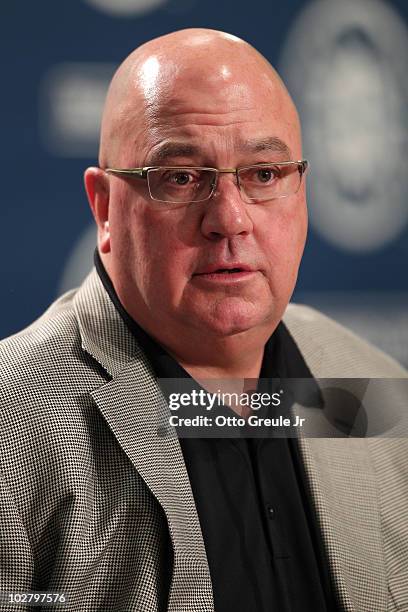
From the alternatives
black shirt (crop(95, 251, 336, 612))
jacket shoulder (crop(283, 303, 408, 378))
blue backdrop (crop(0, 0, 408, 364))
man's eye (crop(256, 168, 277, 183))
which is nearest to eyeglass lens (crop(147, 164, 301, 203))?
man's eye (crop(256, 168, 277, 183))

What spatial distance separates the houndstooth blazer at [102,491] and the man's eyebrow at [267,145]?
0.38 m

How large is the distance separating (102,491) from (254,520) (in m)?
0.28

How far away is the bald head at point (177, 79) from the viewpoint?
1432 mm

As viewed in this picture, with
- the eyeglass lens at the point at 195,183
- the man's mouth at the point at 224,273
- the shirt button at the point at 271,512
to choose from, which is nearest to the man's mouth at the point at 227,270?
the man's mouth at the point at 224,273

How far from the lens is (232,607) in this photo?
136cm

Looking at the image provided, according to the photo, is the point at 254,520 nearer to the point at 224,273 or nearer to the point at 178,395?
the point at 178,395

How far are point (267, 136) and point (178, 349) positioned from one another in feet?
1.34

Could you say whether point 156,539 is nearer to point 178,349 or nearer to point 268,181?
point 178,349

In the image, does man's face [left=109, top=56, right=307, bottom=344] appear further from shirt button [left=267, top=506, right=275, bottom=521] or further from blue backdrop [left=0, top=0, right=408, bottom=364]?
blue backdrop [left=0, top=0, right=408, bottom=364]

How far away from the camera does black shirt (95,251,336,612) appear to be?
4.55 feet

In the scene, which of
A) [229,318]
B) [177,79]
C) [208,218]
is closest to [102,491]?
[229,318]

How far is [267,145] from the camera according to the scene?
1.46 metres

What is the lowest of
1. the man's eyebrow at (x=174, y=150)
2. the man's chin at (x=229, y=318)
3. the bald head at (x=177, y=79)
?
the man's chin at (x=229, y=318)

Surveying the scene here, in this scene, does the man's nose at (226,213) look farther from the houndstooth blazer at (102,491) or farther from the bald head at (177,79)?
the houndstooth blazer at (102,491)
